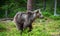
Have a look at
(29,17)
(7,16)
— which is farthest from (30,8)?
(29,17)

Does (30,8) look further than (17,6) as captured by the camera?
No

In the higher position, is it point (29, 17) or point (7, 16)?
point (29, 17)

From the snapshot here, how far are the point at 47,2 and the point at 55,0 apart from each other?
76 centimetres

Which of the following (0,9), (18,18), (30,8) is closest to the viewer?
(18,18)

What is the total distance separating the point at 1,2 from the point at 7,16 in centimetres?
178

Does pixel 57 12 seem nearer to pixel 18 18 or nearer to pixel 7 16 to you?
pixel 7 16

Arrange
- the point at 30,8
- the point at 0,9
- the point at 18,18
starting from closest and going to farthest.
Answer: the point at 18,18 → the point at 30,8 → the point at 0,9

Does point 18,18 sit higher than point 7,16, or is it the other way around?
point 18,18

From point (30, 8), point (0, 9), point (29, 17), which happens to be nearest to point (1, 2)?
point (0, 9)

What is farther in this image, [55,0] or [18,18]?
[55,0]

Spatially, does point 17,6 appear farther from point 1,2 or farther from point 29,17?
point 29,17

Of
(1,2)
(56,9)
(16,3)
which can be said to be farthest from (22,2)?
(56,9)

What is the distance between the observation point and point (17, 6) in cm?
1911

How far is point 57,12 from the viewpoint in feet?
60.7
